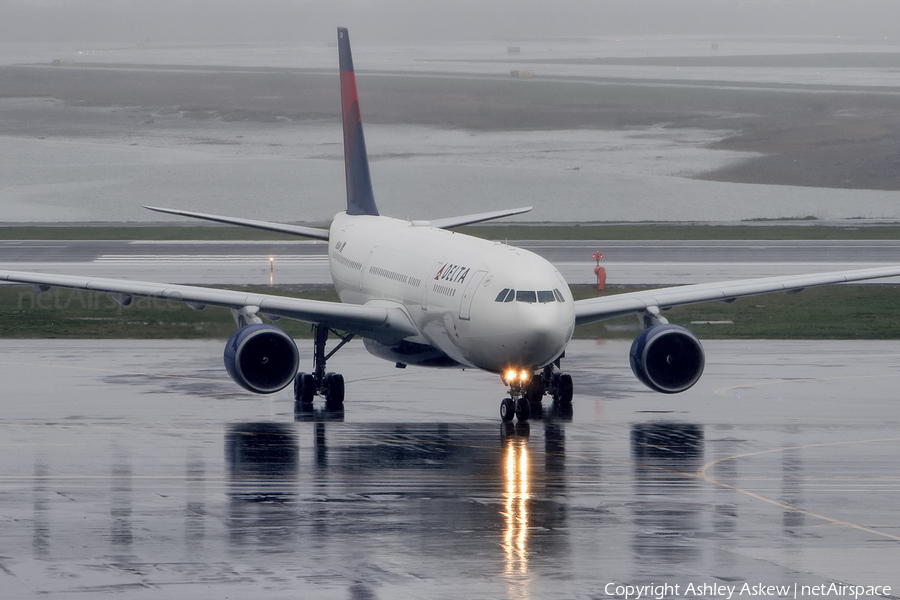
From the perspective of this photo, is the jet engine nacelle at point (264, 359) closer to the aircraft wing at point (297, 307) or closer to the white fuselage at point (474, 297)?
the aircraft wing at point (297, 307)

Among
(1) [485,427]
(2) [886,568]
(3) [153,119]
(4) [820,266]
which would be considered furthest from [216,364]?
(3) [153,119]

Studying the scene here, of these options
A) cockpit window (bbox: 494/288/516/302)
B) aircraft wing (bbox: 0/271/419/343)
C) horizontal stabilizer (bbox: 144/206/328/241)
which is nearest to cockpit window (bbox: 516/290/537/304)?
cockpit window (bbox: 494/288/516/302)

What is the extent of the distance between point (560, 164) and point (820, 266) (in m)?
78.7

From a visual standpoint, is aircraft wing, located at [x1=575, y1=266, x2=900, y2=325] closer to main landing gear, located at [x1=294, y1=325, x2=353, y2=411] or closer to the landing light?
the landing light

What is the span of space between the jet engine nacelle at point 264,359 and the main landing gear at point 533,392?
16.5ft

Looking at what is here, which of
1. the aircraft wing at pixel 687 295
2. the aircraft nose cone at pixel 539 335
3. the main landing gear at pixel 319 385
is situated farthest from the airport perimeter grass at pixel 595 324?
the aircraft nose cone at pixel 539 335

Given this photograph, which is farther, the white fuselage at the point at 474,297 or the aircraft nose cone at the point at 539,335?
the white fuselage at the point at 474,297

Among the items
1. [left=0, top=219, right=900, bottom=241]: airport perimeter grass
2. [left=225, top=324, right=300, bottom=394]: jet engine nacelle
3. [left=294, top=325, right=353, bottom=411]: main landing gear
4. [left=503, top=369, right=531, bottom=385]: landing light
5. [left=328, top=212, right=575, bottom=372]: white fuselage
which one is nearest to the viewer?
[left=328, top=212, right=575, bottom=372]: white fuselage

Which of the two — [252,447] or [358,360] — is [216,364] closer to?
[358,360]

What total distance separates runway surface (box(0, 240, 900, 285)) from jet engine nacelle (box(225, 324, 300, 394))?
87.8 feet

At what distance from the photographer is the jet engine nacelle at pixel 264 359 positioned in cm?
2923

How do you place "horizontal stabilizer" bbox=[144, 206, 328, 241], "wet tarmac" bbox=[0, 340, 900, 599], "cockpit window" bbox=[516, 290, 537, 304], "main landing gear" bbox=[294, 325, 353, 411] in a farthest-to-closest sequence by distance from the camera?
1. "horizontal stabilizer" bbox=[144, 206, 328, 241]
2. "main landing gear" bbox=[294, 325, 353, 411]
3. "cockpit window" bbox=[516, 290, 537, 304]
4. "wet tarmac" bbox=[0, 340, 900, 599]

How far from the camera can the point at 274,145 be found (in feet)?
480

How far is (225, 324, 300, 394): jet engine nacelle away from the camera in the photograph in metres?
29.2
